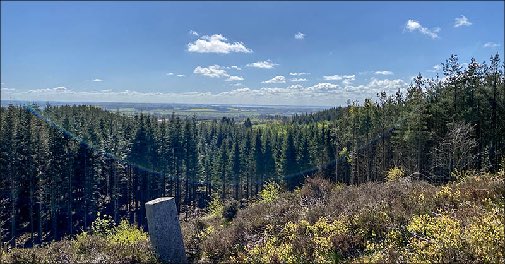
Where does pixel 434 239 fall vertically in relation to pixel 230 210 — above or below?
above

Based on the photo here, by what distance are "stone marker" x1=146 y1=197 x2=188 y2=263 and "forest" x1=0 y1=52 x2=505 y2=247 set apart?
39.7ft

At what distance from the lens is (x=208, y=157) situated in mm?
65812

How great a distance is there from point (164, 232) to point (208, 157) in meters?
55.7

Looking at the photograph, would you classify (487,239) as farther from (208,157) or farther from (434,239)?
(208,157)

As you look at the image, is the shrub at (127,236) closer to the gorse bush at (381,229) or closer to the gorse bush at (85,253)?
the gorse bush at (85,253)

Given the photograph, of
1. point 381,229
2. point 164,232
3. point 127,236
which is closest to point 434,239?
point 381,229

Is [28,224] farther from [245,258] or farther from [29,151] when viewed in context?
[245,258]

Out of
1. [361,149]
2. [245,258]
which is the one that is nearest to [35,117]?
[361,149]

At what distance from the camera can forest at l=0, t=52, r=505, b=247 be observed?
30.2 m

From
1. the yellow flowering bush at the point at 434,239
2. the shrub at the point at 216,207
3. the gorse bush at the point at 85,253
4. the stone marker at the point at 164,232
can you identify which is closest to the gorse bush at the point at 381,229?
the yellow flowering bush at the point at 434,239

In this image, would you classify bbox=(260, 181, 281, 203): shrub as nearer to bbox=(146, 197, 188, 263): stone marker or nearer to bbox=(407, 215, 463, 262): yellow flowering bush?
bbox=(146, 197, 188, 263): stone marker

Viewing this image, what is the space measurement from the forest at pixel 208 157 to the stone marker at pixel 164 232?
12.1 meters

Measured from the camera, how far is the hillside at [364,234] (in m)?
6.93

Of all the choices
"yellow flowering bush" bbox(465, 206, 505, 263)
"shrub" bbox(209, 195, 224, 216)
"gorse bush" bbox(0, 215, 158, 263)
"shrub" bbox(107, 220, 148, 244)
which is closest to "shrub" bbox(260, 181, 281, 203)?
"shrub" bbox(209, 195, 224, 216)
